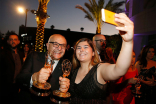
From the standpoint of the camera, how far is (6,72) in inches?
140

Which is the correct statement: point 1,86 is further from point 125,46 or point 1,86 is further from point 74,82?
point 125,46

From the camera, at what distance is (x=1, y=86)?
3.41m

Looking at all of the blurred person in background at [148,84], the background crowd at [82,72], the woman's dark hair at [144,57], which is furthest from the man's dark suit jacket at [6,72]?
the woman's dark hair at [144,57]

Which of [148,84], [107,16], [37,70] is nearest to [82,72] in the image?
[37,70]

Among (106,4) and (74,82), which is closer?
(74,82)

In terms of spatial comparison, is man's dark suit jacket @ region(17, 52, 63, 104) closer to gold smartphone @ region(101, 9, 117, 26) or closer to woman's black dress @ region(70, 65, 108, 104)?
woman's black dress @ region(70, 65, 108, 104)

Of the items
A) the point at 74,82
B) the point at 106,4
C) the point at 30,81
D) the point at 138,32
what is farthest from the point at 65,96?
the point at 138,32

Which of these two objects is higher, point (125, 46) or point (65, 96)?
point (125, 46)

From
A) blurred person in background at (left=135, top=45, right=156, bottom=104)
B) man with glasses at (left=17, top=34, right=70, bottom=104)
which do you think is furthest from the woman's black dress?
blurred person in background at (left=135, top=45, right=156, bottom=104)

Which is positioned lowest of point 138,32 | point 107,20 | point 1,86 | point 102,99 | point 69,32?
point 1,86

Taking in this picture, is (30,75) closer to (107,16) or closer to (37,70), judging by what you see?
(37,70)

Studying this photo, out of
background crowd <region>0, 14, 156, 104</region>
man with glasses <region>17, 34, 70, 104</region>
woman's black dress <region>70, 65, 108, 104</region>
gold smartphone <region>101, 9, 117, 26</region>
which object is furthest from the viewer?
man with glasses <region>17, 34, 70, 104</region>

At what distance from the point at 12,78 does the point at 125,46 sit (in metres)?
3.97

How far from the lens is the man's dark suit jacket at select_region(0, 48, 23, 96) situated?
346 cm
